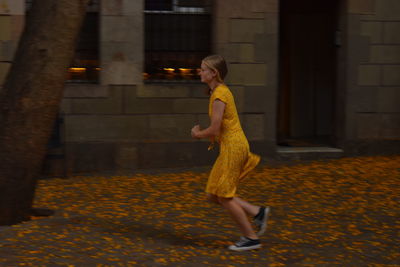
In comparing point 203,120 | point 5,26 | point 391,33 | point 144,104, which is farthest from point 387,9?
point 5,26

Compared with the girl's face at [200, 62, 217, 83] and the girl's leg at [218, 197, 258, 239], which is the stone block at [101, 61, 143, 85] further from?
the girl's leg at [218, 197, 258, 239]

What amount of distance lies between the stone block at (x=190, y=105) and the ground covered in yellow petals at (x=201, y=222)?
1.13 m

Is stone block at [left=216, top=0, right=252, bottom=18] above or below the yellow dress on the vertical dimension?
above

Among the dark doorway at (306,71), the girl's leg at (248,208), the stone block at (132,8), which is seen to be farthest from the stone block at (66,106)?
the girl's leg at (248,208)

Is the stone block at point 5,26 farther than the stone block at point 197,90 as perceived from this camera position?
No

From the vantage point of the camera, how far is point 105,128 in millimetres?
10586

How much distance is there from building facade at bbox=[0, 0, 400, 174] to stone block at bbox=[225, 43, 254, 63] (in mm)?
16

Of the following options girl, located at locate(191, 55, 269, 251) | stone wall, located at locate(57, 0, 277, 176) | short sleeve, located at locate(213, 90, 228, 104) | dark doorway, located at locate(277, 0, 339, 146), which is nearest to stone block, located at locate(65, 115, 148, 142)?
stone wall, located at locate(57, 0, 277, 176)

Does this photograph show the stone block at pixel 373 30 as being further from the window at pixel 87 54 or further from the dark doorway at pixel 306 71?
the window at pixel 87 54

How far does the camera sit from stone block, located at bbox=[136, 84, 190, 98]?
34.9 feet

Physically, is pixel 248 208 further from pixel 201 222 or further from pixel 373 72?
pixel 373 72

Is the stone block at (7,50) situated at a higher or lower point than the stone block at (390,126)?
higher

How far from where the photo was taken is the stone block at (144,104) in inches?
418

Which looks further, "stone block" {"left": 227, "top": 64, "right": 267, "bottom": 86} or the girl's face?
"stone block" {"left": 227, "top": 64, "right": 267, "bottom": 86}
